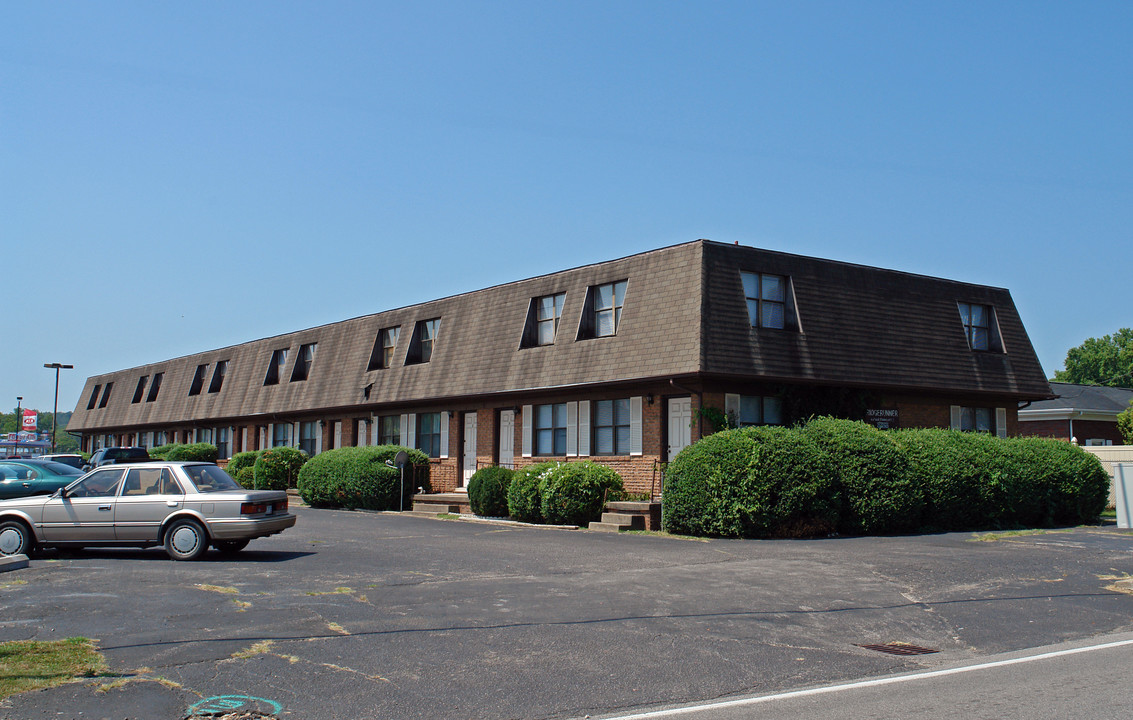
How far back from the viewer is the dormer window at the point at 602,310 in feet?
81.1

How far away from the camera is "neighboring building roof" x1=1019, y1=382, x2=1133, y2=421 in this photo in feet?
134

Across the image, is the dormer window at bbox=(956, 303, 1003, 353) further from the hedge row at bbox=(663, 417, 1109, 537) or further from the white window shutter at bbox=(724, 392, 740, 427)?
the white window shutter at bbox=(724, 392, 740, 427)

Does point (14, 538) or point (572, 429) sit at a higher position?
point (572, 429)

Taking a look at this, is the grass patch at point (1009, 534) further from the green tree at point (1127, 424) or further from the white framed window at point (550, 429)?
the green tree at point (1127, 424)

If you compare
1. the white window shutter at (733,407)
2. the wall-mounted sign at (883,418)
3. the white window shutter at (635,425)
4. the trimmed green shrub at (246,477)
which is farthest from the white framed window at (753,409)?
the trimmed green shrub at (246,477)

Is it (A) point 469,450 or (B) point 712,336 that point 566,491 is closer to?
(B) point 712,336

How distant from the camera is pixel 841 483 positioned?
19125 mm

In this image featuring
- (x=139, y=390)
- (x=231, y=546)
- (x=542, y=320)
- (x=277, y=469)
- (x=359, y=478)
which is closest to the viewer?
(x=231, y=546)

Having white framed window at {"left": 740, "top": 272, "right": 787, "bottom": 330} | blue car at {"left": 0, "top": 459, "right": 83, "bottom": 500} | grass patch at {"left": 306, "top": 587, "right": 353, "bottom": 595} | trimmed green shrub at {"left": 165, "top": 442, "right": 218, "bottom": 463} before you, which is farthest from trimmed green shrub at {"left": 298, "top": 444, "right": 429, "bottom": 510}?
grass patch at {"left": 306, "top": 587, "right": 353, "bottom": 595}

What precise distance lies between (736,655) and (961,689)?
1.97m

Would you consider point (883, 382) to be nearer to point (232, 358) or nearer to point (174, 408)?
point (232, 358)

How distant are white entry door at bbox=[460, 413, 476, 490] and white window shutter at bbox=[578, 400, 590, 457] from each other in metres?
5.04

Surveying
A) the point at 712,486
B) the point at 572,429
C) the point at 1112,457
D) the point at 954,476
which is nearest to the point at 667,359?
the point at 712,486

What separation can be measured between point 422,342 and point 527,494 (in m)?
10.8
